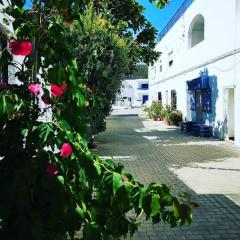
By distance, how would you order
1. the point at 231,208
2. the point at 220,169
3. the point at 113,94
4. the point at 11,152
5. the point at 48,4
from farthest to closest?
the point at 113,94
the point at 220,169
the point at 231,208
the point at 48,4
the point at 11,152

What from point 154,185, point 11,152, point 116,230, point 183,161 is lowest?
point 183,161

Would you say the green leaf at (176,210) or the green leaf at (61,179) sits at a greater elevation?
the green leaf at (61,179)

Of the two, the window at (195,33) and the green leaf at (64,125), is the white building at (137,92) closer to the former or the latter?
the window at (195,33)

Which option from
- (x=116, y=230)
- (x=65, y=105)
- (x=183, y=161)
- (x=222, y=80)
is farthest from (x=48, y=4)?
(x=222, y=80)

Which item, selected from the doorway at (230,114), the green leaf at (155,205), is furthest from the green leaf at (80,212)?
the doorway at (230,114)

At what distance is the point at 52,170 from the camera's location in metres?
2.85

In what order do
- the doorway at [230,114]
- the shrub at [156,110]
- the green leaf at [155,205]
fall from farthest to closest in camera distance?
the shrub at [156,110]
the doorway at [230,114]
the green leaf at [155,205]

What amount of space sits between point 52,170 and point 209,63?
16.3 m

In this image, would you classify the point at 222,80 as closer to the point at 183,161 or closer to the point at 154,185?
the point at 183,161

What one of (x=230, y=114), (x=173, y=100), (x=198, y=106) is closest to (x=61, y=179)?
(x=230, y=114)

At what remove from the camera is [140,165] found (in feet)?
36.1

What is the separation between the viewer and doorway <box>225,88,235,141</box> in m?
16.2

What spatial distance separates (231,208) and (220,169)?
144 inches

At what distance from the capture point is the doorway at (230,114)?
16.2 meters
